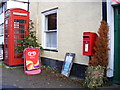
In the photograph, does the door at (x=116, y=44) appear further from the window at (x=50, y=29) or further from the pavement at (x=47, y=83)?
the window at (x=50, y=29)

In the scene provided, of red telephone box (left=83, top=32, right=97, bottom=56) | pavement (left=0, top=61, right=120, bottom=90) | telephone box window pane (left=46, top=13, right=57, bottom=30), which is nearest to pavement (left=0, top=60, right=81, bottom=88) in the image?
pavement (left=0, top=61, right=120, bottom=90)

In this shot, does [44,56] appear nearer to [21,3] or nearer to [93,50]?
[93,50]

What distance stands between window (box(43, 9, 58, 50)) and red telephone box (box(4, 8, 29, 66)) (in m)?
1.00

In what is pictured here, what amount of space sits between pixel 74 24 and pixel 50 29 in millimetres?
1938

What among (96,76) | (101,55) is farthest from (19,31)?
(96,76)

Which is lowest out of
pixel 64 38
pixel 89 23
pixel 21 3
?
pixel 64 38

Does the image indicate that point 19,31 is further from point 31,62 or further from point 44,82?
point 44,82

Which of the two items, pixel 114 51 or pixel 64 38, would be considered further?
pixel 64 38

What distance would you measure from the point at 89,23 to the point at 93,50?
1092 mm

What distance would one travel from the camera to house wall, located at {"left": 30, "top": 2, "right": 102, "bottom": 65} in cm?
509

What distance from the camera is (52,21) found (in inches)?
287

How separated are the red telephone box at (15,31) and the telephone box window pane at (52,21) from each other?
3.77 ft

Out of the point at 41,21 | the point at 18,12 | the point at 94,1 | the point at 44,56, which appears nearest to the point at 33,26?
the point at 41,21

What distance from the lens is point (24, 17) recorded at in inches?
299
